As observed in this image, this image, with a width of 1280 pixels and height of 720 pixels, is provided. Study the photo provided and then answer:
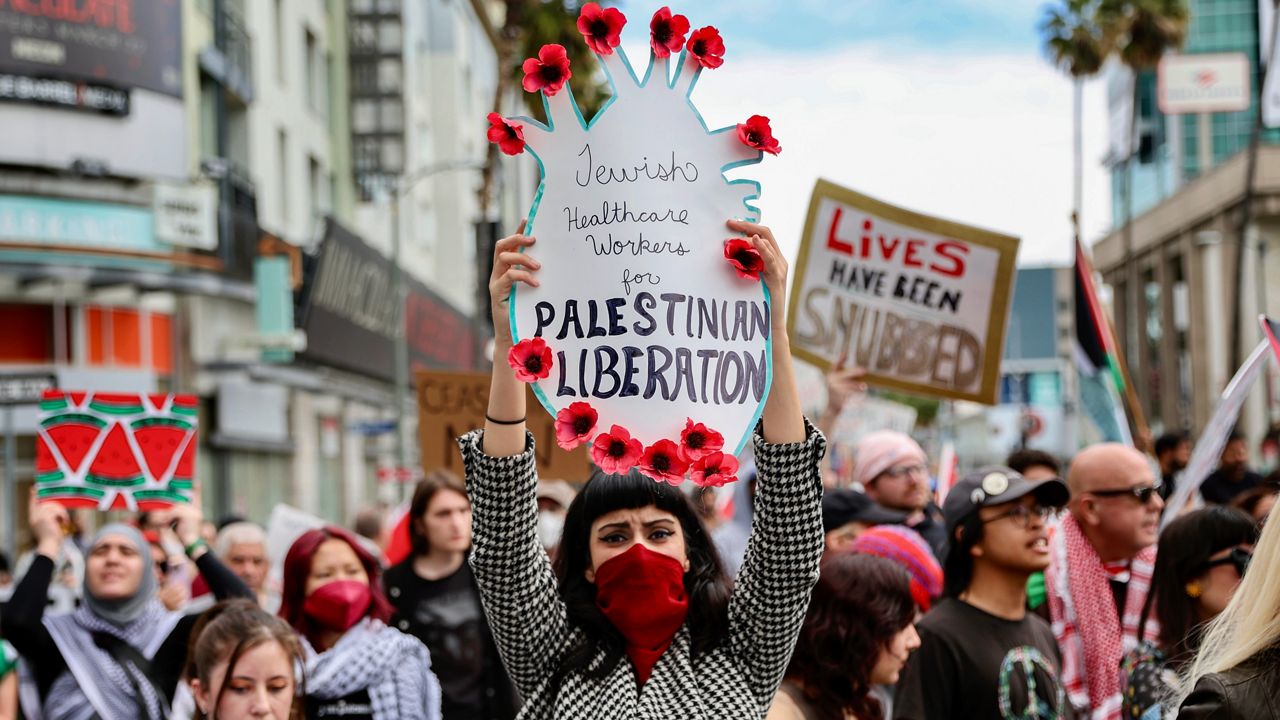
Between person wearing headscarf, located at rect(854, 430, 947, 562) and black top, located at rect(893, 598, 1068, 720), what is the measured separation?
2476 mm

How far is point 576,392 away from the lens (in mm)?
3613

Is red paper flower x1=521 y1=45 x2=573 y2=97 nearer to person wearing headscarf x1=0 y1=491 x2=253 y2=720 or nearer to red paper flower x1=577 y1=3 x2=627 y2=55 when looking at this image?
red paper flower x1=577 y1=3 x2=627 y2=55

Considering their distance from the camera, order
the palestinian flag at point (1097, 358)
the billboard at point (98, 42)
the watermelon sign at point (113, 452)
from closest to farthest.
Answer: the watermelon sign at point (113, 452), the palestinian flag at point (1097, 358), the billboard at point (98, 42)

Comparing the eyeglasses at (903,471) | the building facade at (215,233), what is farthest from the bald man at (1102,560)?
the building facade at (215,233)

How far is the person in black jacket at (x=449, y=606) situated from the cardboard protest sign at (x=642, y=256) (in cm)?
297

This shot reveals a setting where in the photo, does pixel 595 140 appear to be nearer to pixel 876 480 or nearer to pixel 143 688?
pixel 143 688

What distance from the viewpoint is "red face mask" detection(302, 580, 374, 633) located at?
5.76 m

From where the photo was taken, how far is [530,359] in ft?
11.5

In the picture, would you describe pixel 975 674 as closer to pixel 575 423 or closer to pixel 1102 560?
pixel 1102 560

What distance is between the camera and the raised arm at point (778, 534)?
340 cm

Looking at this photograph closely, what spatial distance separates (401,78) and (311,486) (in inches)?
413

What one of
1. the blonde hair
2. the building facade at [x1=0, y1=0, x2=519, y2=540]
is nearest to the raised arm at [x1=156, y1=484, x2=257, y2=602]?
the blonde hair

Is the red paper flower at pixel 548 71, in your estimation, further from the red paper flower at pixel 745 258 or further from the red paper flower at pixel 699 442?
the red paper flower at pixel 699 442

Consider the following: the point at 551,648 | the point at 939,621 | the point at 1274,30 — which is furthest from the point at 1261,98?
the point at 551,648
